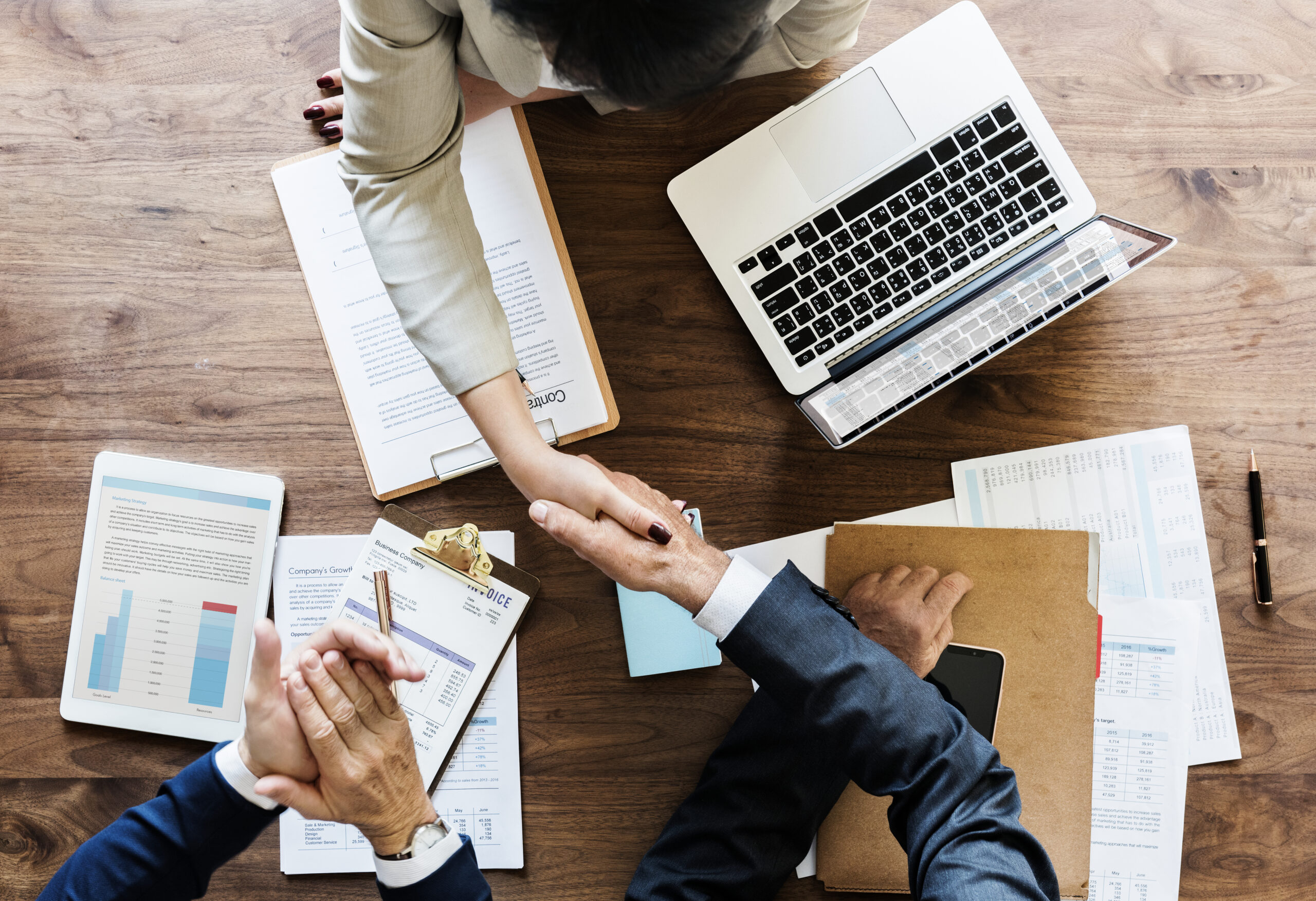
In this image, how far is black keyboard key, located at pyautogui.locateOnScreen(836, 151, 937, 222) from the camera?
3.70 feet

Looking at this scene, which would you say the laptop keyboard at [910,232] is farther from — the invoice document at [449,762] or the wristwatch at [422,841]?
the wristwatch at [422,841]

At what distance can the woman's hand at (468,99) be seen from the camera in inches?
45.1

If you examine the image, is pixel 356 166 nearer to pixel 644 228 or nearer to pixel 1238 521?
pixel 644 228

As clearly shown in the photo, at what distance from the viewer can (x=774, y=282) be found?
1147 mm

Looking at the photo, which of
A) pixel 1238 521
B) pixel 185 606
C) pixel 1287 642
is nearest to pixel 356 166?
pixel 185 606

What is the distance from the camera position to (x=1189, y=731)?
47.3 inches

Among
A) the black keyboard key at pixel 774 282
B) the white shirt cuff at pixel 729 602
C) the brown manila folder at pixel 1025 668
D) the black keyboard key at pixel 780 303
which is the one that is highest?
the black keyboard key at pixel 774 282

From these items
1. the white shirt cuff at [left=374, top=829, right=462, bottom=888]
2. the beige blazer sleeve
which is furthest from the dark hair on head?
the white shirt cuff at [left=374, top=829, right=462, bottom=888]

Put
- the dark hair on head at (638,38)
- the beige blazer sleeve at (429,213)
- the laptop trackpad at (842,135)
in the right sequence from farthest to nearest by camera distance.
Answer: the laptop trackpad at (842,135), the beige blazer sleeve at (429,213), the dark hair on head at (638,38)

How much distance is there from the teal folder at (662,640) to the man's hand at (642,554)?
21cm

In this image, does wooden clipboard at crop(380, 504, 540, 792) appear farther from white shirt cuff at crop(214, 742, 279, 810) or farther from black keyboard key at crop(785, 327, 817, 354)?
black keyboard key at crop(785, 327, 817, 354)

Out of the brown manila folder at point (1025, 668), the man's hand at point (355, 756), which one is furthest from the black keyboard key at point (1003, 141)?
the man's hand at point (355, 756)

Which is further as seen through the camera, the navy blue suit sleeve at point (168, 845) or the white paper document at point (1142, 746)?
the white paper document at point (1142, 746)

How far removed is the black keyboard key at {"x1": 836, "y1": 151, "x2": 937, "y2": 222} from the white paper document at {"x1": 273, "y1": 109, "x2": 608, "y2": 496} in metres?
0.41
